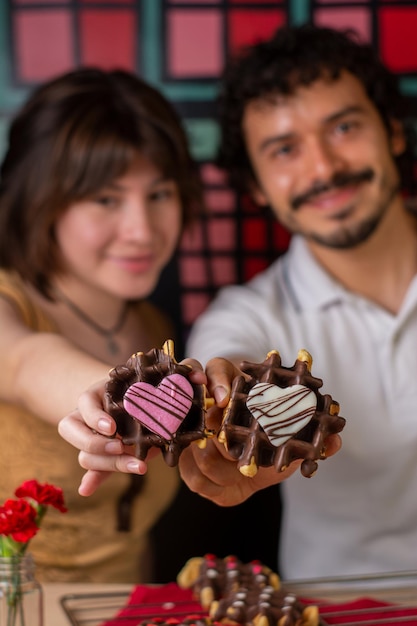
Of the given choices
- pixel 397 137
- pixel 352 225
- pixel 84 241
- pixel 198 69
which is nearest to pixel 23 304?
pixel 84 241

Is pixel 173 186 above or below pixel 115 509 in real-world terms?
above

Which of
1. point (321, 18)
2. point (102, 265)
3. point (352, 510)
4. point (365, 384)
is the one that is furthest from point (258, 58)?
point (352, 510)

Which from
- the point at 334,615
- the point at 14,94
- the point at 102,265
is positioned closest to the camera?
the point at 334,615

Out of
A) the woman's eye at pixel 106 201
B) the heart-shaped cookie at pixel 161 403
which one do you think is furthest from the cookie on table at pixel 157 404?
the woman's eye at pixel 106 201

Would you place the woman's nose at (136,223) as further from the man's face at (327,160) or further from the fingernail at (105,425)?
the fingernail at (105,425)

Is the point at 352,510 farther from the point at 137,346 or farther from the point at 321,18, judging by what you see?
the point at 321,18

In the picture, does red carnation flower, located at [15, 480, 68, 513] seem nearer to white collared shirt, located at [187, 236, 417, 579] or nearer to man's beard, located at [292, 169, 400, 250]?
white collared shirt, located at [187, 236, 417, 579]

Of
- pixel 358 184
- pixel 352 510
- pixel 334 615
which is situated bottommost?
pixel 352 510

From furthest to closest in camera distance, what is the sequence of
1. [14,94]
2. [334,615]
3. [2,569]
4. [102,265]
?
1. [14,94]
2. [102,265]
3. [334,615]
4. [2,569]

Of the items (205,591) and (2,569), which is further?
(205,591)

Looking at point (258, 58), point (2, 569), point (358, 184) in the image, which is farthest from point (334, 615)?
point (258, 58)
